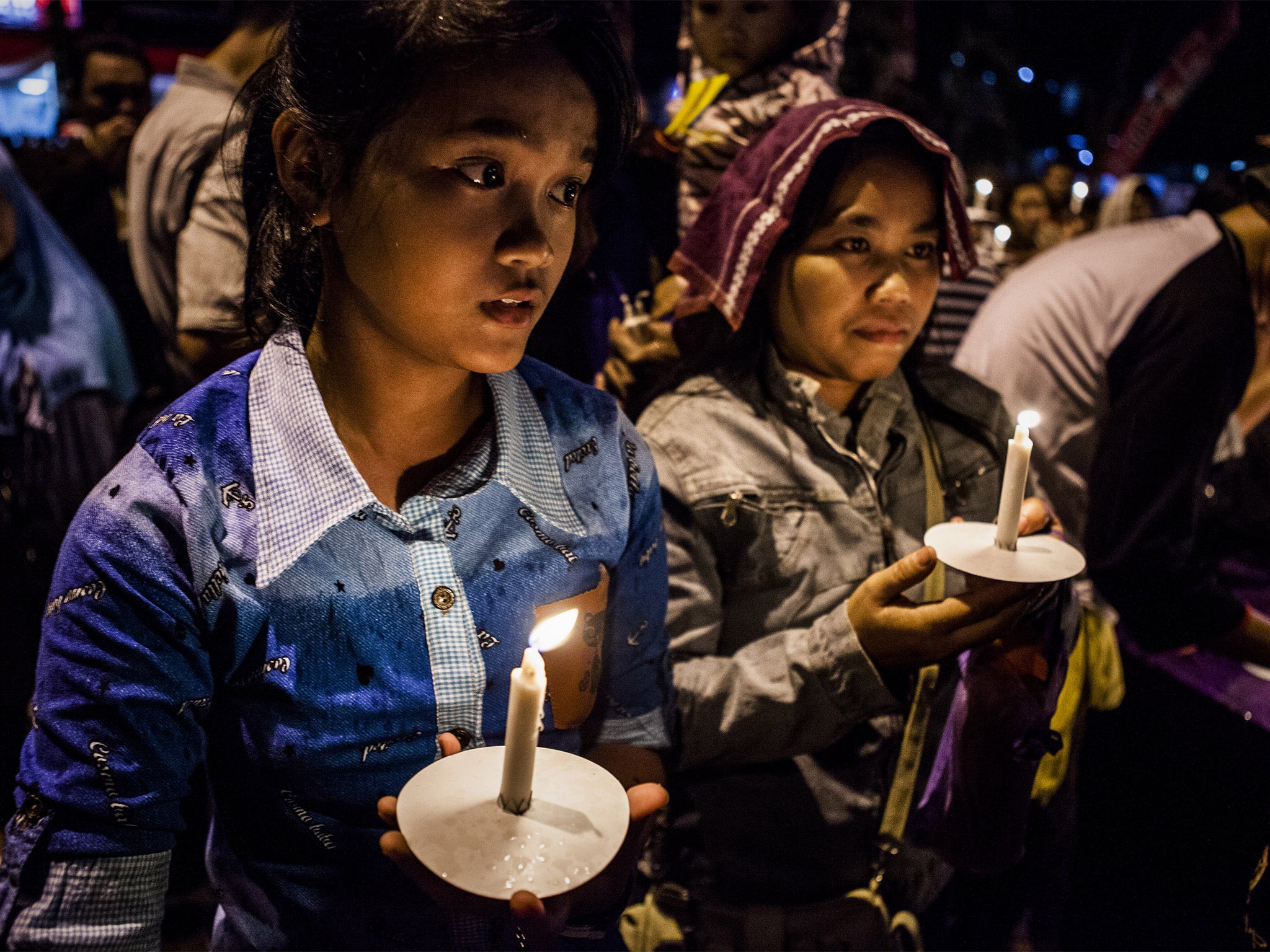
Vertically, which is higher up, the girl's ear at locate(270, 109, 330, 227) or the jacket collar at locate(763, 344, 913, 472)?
the girl's ear at locate(270, 109, 330, 227)

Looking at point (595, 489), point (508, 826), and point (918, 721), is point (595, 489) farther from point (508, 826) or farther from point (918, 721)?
point (918, 721)

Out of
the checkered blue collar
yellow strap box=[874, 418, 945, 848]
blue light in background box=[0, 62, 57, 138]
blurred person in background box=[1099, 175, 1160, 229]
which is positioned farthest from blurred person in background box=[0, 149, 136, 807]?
blue light in background box=[0, 62, 57, 138]

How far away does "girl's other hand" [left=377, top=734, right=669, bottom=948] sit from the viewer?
31.7 inches

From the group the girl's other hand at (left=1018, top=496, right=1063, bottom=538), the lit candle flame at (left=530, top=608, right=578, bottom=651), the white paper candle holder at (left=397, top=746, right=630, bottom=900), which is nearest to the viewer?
the white paper candle holder at (left=397, top=746, right=630, bottom=900)

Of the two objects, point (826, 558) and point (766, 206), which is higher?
point (766, 206)

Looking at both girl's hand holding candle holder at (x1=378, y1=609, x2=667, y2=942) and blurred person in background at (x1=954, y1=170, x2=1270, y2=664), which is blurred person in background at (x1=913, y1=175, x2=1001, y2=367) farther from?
girl's hand holding candle holder at (x1=378, y1=609, x2=667, y2=942)

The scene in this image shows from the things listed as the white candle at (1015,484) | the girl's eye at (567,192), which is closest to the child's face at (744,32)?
the girl's eye at (567,192)

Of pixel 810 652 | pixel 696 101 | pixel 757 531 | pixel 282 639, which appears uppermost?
pixel 696 101

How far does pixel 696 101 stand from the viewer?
217 centimetres

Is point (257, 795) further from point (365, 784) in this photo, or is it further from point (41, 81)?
point (41, 81)

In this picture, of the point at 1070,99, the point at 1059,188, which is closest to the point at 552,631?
the point at 1070,99

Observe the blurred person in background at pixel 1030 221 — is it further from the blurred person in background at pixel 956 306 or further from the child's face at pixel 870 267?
the child's face at pixel 870 267

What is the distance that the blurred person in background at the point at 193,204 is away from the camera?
229 cm

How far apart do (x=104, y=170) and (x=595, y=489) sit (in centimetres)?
318
